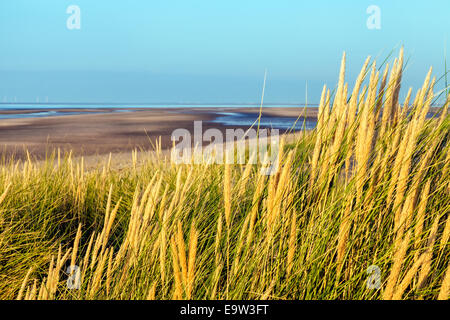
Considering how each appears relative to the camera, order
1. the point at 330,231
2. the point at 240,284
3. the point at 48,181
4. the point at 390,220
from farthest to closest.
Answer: the point at 48,181
the point at 390,220
the point at 330,231
the point at 240,284

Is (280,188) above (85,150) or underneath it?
above

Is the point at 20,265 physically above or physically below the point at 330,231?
below

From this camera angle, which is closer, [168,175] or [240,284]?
[240,284]

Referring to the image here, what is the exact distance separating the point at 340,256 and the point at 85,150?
1212cm

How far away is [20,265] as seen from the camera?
2.48 metres

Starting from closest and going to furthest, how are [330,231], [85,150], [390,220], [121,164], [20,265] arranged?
[330,231]
[390,220]
[20,265]
[121,164]
[85,150]

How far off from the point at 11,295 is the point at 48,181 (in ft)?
5.19

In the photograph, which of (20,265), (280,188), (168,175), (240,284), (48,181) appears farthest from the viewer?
(168,175)

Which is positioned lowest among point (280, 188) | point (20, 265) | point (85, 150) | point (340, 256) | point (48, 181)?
point (85, 150)
